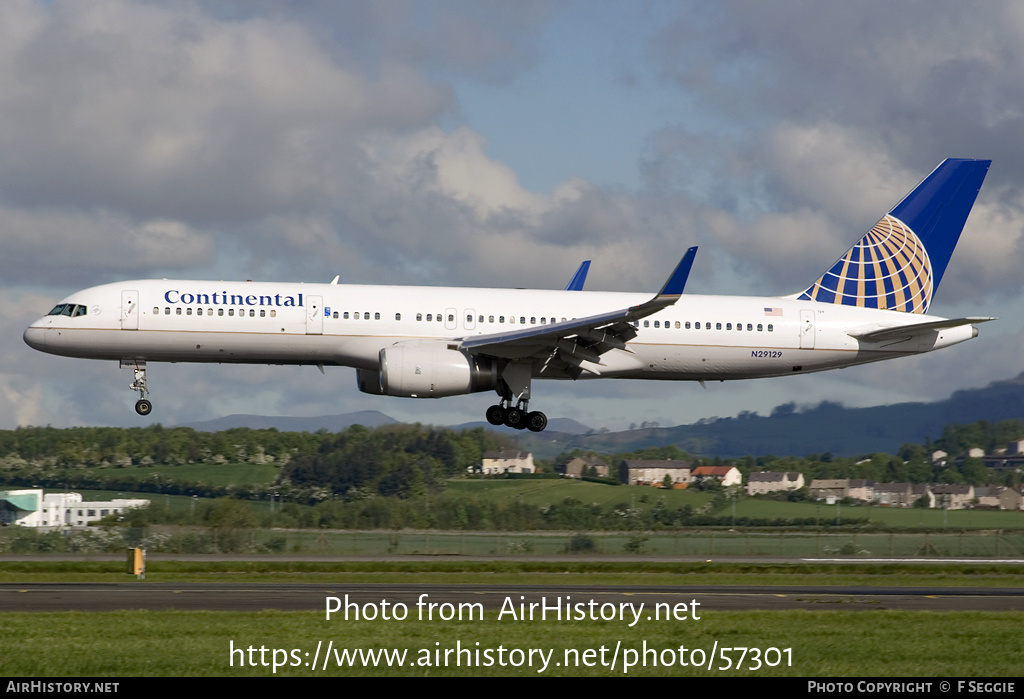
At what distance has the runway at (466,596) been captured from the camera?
2422 cm

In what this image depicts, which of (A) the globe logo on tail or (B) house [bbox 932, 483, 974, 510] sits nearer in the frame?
(A) the globe logo on tail

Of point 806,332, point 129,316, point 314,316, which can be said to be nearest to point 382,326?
point 314,316

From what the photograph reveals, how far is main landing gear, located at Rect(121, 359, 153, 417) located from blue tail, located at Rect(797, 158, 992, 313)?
72.5 ft

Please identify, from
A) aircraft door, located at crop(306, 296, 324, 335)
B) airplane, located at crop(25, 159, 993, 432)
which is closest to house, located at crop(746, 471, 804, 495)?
airplane, located at crop(25, 159, 993, 432)

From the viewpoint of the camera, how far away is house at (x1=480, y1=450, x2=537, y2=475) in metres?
52.4

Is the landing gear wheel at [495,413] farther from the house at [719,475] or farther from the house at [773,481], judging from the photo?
the house at [773,481]

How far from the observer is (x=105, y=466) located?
5512cm

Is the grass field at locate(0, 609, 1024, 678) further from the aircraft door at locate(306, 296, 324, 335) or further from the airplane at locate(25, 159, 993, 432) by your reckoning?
the aircraft door at locate(306, 296, 324, 335)

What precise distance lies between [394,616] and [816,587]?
46.3 ft

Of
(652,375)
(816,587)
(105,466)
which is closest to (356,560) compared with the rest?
(652,375)

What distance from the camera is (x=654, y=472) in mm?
56812

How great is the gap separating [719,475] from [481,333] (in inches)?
979

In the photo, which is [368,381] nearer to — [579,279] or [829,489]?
[579,279]

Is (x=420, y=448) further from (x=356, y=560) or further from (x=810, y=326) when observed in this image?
(x=810, y=326)
